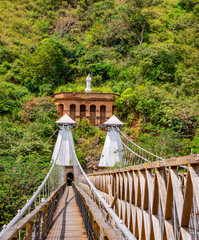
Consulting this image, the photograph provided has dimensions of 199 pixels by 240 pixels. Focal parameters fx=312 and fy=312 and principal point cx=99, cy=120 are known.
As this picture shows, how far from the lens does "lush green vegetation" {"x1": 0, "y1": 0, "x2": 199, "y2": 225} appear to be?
18.3 meters

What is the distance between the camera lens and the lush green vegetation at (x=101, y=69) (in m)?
18.3

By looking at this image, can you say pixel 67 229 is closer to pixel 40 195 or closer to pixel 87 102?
pixel 40 195

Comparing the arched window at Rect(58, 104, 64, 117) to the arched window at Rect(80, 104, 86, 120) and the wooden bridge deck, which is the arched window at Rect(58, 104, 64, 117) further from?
the wooden bridge deck

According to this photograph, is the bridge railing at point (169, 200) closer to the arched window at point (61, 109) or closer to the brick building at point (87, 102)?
the brick building at point (87, 102)

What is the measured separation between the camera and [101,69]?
25.5 meters

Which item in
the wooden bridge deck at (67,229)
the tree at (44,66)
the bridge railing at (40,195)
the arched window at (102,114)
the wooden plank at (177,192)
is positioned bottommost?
the wooden bridge deck at (67,229)

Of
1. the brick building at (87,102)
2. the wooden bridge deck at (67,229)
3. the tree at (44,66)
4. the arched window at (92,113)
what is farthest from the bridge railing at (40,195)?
the tree at (44,66)

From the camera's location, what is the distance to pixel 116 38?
29078 mm

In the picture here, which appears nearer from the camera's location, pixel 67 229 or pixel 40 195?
pixel 67 229

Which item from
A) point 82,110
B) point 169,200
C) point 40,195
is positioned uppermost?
point 82,110

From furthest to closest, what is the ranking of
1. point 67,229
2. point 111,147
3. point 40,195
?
point 111,147, point 40,195, point 67,229

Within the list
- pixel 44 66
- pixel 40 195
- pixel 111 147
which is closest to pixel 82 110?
pixel 44 66

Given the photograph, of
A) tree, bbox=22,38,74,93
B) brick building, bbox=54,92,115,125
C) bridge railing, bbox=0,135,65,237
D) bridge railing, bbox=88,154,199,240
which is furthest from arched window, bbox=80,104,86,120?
bridge railing, bbox=88,154,199,240

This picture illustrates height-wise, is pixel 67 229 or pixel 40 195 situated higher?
pixel 67 229
